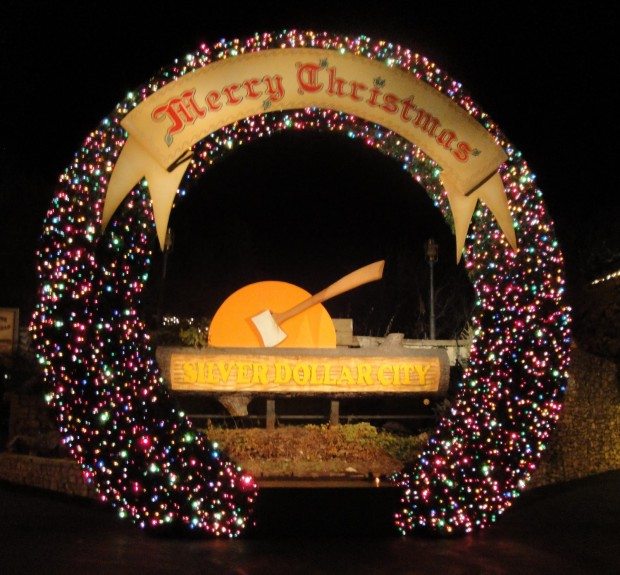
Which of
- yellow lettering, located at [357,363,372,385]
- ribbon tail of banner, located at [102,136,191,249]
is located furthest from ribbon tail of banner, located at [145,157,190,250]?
yellow lettering, located at [357,363,372,385]

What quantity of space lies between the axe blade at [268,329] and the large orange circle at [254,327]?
48 millimetres

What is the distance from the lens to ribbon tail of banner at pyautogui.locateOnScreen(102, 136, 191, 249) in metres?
7.59

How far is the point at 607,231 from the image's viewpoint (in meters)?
22.9

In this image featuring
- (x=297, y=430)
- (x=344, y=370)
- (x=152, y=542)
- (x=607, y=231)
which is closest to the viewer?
(x=152, y=542)

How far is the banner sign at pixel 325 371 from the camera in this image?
9.43 m

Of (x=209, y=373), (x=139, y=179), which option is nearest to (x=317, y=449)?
(x=209, y=373)

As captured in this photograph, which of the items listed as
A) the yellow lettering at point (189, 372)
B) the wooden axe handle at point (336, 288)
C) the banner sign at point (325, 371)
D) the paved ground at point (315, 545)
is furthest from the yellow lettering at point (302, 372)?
the paved ground at point (315, 545)

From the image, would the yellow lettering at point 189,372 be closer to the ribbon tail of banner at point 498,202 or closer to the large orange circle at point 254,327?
the large orange circle at point 254,327

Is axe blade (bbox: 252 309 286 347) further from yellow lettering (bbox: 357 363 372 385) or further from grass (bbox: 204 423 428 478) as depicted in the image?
grass (bbox: 204 423 428 478)

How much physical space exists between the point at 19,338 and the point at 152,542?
39.4 feet

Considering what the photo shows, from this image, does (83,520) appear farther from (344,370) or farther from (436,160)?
(436,160)

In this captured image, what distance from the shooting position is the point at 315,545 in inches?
294

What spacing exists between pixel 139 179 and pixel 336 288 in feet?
10.3

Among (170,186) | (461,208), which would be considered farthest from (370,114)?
(170,186)
